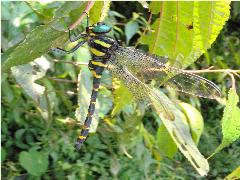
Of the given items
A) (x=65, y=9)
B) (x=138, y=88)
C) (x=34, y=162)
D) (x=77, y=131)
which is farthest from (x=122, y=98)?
(x=34, y=162)

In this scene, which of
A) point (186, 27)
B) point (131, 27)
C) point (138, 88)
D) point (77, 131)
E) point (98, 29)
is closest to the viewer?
point (186, 27)

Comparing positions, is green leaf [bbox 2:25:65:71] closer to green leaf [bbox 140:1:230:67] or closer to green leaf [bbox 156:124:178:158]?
green leaf [bbox 140:1:230:67]

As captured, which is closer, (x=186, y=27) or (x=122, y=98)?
(x=186, y=27)

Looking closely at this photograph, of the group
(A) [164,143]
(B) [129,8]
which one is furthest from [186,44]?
(B) [129,8]

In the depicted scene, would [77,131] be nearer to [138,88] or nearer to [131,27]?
[131,27]

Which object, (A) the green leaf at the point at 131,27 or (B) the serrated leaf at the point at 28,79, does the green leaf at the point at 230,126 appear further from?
(A) the green leaf at the point at 131,27

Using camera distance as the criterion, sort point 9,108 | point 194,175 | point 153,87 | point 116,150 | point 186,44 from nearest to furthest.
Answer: point 186,44 → point 153,87 → point 9,108 → point 116,150 → point 194,175

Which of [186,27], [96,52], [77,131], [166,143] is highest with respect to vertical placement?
[186,27]

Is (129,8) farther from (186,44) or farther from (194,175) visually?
(186,44)
